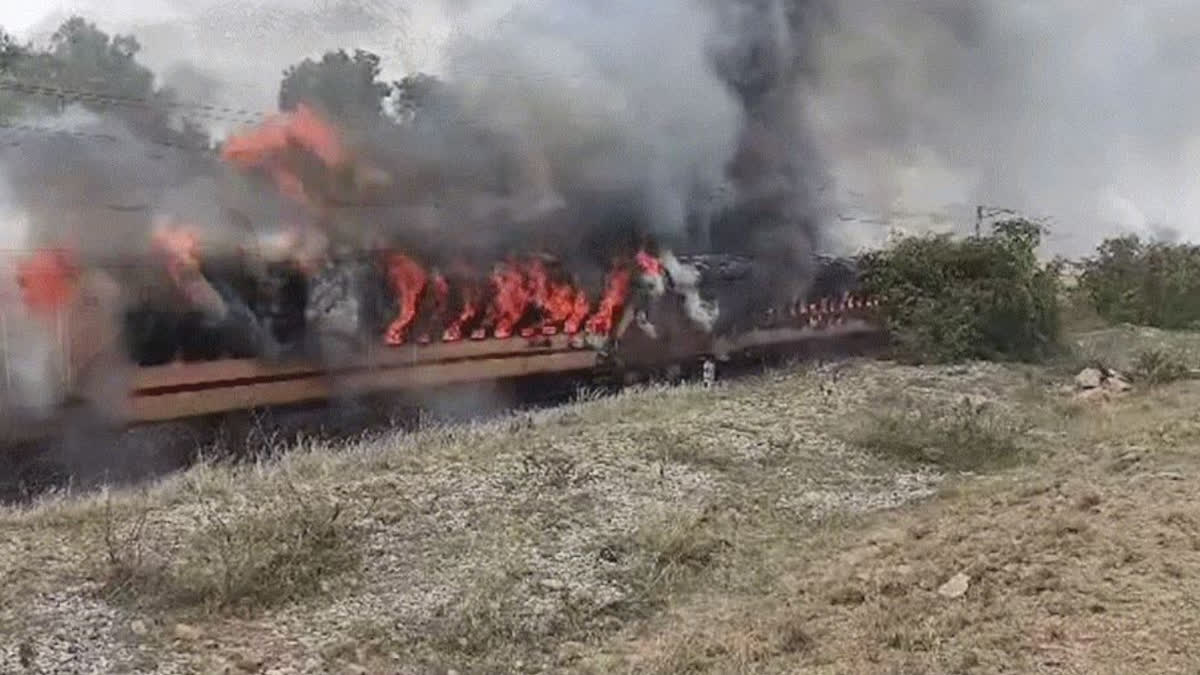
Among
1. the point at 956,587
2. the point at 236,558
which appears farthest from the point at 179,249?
the point at 956,587

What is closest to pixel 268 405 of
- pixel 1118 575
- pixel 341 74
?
pixel 1118 575

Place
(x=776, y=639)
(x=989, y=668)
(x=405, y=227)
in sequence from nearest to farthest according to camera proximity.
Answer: (x=989, y=668)
(x=776, y=639)
(x=405, y=227)

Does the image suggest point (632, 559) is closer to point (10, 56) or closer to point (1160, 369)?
point (1160, 369)

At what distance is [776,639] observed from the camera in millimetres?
6633

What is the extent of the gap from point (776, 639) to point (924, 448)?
620cm

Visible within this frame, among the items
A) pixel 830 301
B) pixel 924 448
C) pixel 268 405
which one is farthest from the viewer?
pixel 830 301

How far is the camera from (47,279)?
466 inches

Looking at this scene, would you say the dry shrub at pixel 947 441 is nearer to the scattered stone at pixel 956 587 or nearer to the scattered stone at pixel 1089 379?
the scattered stone at pixel 1089 379

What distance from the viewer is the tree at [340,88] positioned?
1862cm

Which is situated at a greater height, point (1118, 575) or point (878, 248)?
point (878, 248)

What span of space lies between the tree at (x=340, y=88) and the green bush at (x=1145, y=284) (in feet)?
55.8

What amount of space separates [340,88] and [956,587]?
17.8 m

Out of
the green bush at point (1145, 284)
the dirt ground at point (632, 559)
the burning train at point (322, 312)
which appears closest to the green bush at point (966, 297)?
the burning train at point (322, 312)

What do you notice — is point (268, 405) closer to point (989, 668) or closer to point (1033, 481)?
point (1033, 481)
